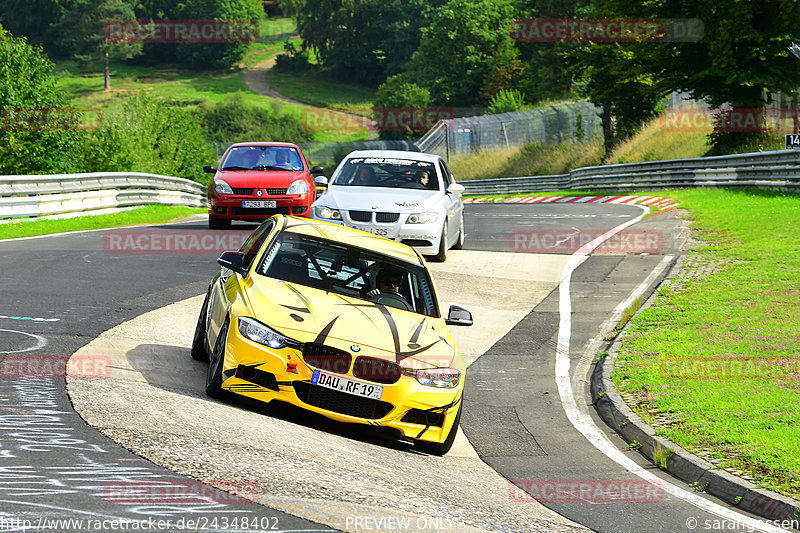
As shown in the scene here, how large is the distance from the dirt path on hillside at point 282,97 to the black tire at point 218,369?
11202cm

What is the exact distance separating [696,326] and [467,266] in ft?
19.6

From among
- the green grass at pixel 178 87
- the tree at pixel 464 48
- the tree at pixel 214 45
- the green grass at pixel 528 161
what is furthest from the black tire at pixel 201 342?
the tree at pixel 214 45

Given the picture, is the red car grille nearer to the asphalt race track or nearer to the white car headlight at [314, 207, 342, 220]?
the white car headlight at [314, 207, 342, 220]

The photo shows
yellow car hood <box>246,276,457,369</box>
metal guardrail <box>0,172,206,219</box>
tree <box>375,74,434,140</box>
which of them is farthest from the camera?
tree <box>375,74,434,140</box>

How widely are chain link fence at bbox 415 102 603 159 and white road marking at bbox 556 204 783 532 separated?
39621 mm

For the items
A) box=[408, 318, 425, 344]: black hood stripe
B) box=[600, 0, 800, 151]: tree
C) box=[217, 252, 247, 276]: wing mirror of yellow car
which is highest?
box=[600, 0, 800, 151]: tree

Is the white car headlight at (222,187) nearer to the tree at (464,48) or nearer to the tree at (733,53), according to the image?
the tree at (733,53)

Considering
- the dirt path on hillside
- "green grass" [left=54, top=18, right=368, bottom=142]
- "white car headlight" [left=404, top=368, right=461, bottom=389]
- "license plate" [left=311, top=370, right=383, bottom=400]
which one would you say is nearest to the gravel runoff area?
"license plate" [left=311, top=370, right=383, bottom=400]

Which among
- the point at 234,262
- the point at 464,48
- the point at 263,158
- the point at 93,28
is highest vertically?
the point at 93,28

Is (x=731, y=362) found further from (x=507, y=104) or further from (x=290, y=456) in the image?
(x=507, y=104)

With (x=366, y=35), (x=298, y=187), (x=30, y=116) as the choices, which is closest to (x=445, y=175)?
(x=298, y=187)

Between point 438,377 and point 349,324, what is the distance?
2.66ft

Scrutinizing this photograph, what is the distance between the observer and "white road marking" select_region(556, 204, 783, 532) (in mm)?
6652

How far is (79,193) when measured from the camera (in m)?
25.2
